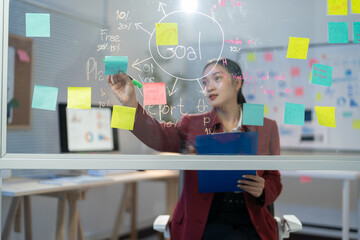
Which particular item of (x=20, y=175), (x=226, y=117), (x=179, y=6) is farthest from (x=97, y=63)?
(x=20, y=175)

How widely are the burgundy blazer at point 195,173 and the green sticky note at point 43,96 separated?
0.31 m

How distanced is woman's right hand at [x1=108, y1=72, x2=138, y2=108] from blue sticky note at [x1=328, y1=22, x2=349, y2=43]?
717 mm

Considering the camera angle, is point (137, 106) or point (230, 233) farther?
point (230, 233)

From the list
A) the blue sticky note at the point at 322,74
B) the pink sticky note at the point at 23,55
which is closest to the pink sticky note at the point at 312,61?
the blue sticky note at the point at 322,74

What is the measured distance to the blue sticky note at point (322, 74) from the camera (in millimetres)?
1394

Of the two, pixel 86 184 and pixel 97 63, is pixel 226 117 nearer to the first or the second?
pixel 97 63

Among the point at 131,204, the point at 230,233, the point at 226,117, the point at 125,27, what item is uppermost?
the point at 125,27

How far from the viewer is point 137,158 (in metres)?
1.37

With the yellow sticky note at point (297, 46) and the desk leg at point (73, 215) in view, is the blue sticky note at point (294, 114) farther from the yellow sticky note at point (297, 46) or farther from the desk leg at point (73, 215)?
the desk leg at point (73, 215)

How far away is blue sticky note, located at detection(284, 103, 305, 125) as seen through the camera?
4.60ft

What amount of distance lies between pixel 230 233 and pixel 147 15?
91 cm

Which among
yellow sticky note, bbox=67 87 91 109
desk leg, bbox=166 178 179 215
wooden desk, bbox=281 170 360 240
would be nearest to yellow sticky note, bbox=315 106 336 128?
yellow sticky note, bbox=67 87 91 109

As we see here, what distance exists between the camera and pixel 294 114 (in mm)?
1403

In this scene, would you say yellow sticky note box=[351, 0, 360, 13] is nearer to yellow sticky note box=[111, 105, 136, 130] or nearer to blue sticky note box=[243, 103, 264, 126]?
blue sticky note box=[243, 103, 264, 126]
